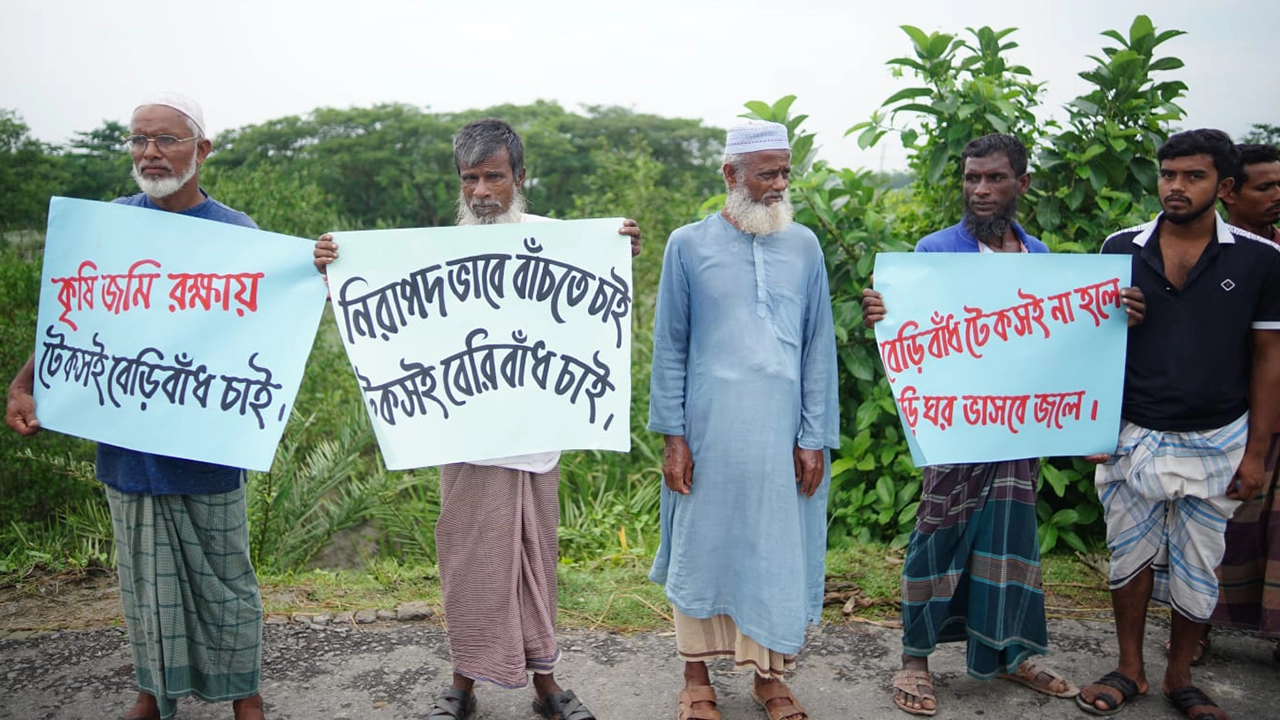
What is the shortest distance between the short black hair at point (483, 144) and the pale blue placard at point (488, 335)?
0.23m

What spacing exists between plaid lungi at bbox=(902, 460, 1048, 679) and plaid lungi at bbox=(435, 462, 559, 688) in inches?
54.0

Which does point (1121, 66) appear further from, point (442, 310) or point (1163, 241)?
point (442, 310)

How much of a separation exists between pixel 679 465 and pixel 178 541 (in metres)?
1.66

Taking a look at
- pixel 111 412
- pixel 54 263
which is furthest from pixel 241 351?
pixel 54 263

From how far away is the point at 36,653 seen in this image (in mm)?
4020

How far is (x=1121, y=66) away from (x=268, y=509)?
491cm

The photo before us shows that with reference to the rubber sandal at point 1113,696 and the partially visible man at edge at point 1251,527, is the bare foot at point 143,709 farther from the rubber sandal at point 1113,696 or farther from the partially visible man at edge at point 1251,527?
the partially visible man at edge at point 1251,527

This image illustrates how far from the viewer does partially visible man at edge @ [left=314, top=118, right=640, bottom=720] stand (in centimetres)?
331

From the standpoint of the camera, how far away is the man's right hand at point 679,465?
3375 millimetres

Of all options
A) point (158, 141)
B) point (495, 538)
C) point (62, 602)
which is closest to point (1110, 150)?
point (495, 538)

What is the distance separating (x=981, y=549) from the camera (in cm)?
361

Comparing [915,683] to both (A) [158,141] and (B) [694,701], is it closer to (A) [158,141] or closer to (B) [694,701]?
(B) [694,701]

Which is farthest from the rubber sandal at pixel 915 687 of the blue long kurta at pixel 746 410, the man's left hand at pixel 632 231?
the man's left hand at pixel 632 231

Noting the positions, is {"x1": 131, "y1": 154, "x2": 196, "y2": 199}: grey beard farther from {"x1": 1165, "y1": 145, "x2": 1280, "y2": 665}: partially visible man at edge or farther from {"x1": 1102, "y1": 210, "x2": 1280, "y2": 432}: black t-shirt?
{"x1": 1165, "y1": 145, "x2": 1280, "y2": 665}: partially visible man at edge
